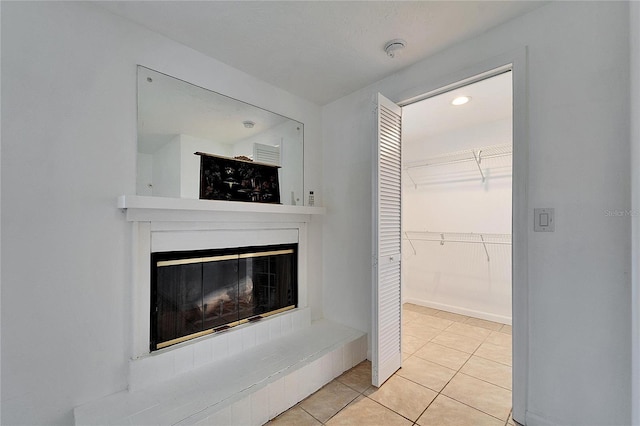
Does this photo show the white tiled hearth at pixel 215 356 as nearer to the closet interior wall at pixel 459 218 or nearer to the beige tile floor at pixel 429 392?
the beige tile floor at pixel 429 392

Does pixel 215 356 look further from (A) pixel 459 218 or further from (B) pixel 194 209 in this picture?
(A) pixel 459 218

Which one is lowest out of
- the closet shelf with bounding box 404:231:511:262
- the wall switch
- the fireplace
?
the fireplace

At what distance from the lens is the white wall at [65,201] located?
1316 millimetres

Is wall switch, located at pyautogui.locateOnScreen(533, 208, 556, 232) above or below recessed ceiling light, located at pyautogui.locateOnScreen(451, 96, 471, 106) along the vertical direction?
below

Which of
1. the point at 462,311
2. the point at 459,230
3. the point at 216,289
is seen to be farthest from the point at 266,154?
the point at 462,311

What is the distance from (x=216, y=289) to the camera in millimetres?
2086

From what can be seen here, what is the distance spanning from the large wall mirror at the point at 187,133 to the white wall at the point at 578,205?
5.66ft

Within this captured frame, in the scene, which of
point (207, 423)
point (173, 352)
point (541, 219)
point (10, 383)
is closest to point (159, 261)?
point (173, 352)

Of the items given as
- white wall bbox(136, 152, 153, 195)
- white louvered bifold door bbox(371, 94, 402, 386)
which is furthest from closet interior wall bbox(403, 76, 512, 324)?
white wall bbox(136, 152, 153, 195)

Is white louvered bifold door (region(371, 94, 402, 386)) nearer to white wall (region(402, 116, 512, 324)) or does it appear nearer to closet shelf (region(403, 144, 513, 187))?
white wall (region(402, 116, 512, 324))

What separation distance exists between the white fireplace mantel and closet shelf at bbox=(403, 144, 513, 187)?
209cm

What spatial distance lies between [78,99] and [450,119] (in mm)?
3324

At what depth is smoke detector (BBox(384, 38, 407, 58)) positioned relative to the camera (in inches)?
71.4

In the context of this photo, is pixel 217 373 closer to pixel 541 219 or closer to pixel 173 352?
pixel 173 352
